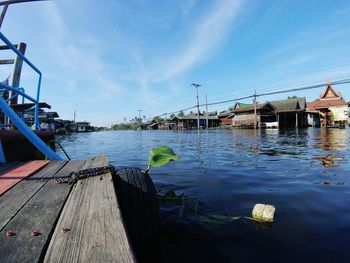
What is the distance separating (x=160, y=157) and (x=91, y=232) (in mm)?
2145

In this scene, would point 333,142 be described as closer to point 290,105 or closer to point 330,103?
point 290,105

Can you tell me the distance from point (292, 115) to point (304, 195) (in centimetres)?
5055

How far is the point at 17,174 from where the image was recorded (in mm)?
2969

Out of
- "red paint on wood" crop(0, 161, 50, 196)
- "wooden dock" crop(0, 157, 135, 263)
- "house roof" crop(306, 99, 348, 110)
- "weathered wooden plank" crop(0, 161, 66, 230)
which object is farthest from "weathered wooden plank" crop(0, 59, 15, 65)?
"house roof" crop(306, 99, 348, 110)

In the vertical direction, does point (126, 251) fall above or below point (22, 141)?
below

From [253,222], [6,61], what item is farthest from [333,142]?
[6,61]

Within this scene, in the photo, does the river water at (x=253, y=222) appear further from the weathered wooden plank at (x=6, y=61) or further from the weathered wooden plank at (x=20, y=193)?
the weathered wooden plank at (x=6, y=61)

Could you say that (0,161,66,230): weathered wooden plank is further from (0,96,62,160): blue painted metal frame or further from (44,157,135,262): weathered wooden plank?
(0,96,62,160): blue painted metal frame

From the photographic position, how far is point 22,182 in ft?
8.70

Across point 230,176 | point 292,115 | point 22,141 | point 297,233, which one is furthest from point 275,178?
point 292,115

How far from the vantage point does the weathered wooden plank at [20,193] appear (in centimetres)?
188

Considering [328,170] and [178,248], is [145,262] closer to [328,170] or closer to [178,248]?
[178,248]

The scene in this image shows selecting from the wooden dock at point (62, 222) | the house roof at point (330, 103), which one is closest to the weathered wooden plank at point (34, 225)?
the wooden dock at point (62, 222)

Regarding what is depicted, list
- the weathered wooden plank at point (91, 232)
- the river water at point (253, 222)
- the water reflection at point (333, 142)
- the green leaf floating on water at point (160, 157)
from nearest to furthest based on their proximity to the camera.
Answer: the weathered wooden plank at point (91, 232) → the river water at point (253, 222) → the green leaf floating on water at point (160, 157) → the water reflection at point (333, 142)
